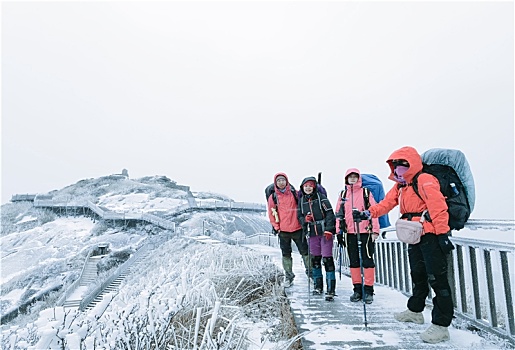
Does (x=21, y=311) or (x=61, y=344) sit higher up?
(x=61, y=344)

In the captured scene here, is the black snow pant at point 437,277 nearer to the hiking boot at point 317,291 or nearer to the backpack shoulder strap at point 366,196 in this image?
the backpack shoulder strap at point 366,196

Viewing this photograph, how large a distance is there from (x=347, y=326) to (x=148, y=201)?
46.3m

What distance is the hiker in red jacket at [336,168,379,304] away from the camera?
4340 millimetres

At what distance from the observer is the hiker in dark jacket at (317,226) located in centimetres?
477

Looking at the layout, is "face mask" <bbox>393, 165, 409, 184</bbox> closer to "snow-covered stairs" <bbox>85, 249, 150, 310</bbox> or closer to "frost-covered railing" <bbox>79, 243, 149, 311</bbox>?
"frost-covered railing" <bbox>79, 243, 149, 311</bbox>

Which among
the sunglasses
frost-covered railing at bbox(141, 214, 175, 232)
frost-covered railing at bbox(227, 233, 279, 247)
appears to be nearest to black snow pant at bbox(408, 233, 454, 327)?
the sunglasses

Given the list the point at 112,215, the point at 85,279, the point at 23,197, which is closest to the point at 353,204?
the point at 85,279

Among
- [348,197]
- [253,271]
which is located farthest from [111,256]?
[348,197]

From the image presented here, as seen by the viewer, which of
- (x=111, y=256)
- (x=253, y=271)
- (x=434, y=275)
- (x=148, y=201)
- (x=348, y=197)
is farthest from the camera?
(x=148, y=201)

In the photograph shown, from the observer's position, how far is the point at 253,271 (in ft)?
18.3

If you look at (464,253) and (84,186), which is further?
(84,186)

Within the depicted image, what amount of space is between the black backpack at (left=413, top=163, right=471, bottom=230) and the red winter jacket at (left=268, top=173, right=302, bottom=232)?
2.51 metres

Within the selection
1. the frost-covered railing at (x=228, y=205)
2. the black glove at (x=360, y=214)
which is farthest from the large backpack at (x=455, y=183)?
the frost-covered railing at (x=228, y=205)

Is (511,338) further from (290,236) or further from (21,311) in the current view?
(21,311)
